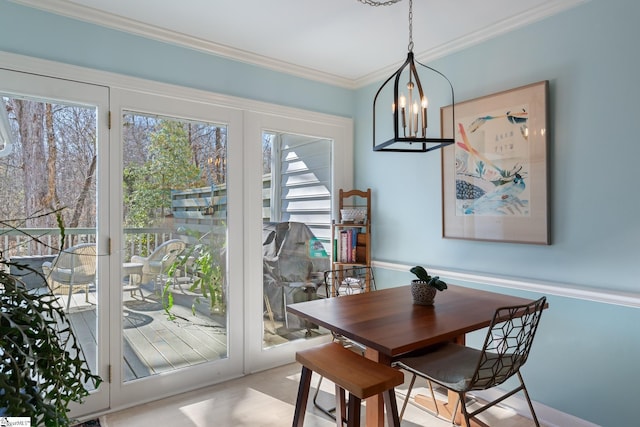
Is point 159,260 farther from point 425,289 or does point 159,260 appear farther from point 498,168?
point 498,168

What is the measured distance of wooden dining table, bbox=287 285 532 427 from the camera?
1604 mm

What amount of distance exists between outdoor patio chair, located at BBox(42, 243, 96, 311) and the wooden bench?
5.00ft

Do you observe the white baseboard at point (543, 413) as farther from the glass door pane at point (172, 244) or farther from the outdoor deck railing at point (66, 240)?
the outdoor deck railing at point (66, 240)

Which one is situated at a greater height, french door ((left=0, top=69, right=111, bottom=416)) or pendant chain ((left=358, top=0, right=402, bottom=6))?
pendant chain ((left=358, top=0, right=402, bottom=6))

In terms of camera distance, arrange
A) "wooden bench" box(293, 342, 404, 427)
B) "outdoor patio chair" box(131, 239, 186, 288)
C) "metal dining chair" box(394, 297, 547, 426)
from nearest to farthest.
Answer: "wooden bench" box(293, 342, 404, 427) → "metal dining chair" box(394, 297, 547, 426) → "outdoor patio chair" box(131, 239, 186, 288)

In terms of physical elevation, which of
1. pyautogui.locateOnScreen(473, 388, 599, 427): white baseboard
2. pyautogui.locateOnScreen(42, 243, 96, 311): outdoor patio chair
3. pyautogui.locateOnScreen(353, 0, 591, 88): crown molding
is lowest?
pyautogui.locateOnScreen(473, 388, 599, 427): white baseboard

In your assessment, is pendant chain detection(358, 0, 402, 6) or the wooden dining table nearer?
the wooden dining table

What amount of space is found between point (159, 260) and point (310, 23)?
1.97m

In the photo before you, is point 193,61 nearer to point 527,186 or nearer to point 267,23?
point 267,23

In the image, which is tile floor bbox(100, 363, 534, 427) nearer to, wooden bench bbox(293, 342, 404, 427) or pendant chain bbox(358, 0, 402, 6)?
wooden bench bbox(293, 342, 404, 427)

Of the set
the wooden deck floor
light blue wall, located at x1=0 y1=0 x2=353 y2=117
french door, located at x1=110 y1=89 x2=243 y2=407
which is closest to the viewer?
light blue wall, located at x1=0 y1=0 x2=353 y2=117

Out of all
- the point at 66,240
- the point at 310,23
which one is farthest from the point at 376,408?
the point at 310,23

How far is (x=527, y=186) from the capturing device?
2.48 m

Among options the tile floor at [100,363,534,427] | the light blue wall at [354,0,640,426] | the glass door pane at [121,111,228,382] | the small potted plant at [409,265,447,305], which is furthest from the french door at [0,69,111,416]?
the light blue wall at [354,0,640,426]
